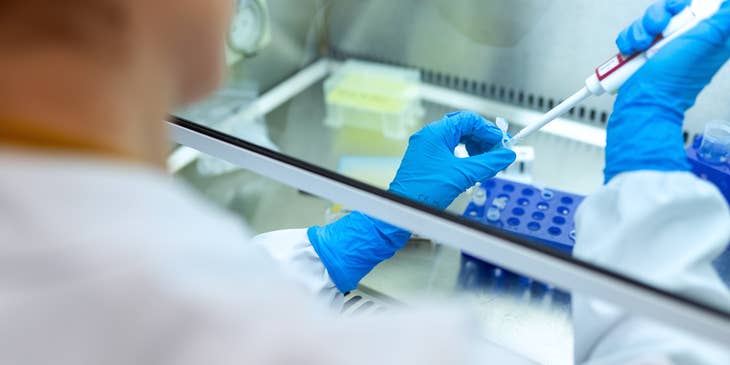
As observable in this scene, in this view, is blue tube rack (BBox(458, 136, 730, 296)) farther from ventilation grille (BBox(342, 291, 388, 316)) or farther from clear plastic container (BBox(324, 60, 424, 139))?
clear plastic container (BBox(324, 60, 424, 139))

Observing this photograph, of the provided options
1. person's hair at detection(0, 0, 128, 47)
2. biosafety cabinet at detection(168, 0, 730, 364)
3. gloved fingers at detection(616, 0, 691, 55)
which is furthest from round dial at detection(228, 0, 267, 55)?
person's hair at detection(0, 0, 128, 47)

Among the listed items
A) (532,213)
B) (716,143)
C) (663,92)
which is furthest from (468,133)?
(716,143)

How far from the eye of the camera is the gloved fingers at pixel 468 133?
1.11 meters

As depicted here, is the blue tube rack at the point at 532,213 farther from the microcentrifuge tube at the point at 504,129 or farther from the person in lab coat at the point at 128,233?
the person in lab coat at the point at 128,233

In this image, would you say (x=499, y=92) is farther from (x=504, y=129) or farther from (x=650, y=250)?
(x=650, y=250)

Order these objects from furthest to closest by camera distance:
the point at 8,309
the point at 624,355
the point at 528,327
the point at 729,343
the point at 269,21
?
the point at 269,21 → the point at 528,327 → the point at 624,355 → the point at 729,343 → the point at 8,309

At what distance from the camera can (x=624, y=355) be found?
790 mm

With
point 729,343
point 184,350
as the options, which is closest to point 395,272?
point 729,343

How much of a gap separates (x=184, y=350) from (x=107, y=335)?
0.05 m

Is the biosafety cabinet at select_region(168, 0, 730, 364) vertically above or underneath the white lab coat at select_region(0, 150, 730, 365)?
underneath

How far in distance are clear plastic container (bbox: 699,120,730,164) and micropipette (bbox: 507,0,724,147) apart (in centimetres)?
19

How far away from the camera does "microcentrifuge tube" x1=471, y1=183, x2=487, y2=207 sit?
1.07m

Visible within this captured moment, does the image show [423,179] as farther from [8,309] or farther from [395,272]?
[8,309]

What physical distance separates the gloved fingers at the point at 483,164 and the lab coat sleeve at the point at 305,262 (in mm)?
287
